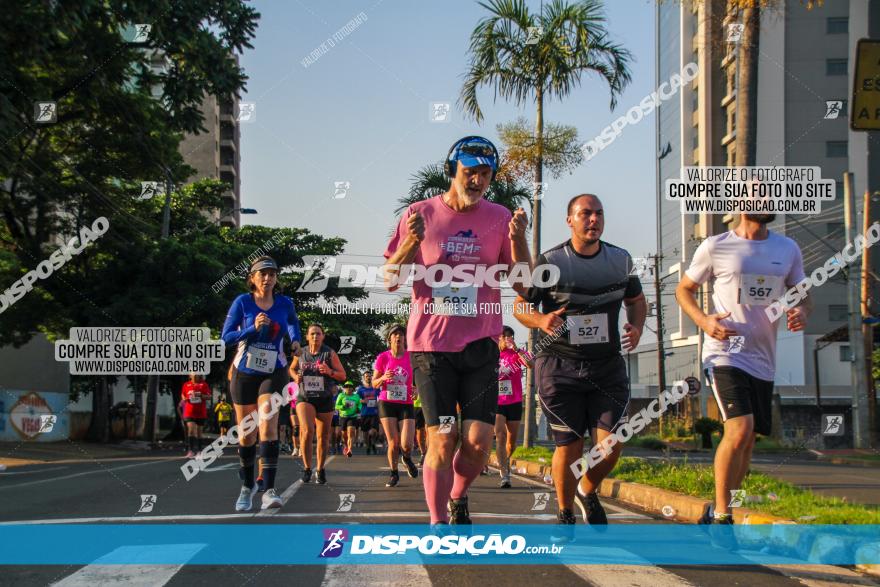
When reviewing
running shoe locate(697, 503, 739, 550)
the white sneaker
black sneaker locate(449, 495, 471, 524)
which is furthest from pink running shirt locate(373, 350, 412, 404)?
black sneaker locate(449, 495, 471, 524)

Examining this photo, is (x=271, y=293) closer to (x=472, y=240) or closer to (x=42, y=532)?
(x=42, y=532)

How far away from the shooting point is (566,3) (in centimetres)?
2198

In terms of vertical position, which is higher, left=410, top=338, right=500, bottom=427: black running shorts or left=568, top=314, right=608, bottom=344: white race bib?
left=568, top=314, right=608, bottom=344: white race bib

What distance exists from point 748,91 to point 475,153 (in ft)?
29.1

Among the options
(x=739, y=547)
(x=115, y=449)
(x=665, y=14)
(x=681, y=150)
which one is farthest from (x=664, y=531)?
(x=665, y=14)

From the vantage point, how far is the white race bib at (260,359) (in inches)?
338

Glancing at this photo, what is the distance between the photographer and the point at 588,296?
20.8 feet

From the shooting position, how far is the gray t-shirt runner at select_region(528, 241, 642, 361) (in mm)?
6254

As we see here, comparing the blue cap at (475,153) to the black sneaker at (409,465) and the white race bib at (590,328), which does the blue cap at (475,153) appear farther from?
the black sneaker at (409,465)

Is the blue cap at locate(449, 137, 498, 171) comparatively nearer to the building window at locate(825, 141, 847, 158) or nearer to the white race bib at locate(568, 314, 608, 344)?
the white race bib at locate(568, 314, 608, 344)

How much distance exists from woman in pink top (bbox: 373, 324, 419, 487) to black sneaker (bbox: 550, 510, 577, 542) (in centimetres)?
661

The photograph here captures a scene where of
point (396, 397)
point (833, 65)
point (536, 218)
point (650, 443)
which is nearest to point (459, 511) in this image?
point (396, 397)

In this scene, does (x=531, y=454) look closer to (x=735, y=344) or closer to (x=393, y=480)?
(x=393, y=480)

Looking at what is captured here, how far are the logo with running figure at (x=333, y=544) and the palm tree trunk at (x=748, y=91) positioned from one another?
8.23 metres
